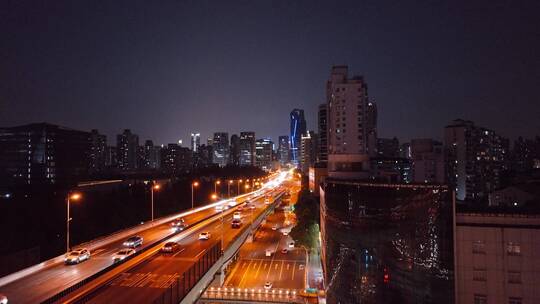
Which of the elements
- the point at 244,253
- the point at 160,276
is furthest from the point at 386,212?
the point at 244,253

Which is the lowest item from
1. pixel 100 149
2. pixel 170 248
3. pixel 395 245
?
pixel 170 248

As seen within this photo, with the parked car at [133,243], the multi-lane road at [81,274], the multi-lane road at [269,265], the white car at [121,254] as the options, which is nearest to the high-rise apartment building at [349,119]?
the multi-lane road at [269,265]

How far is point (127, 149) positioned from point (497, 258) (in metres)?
192

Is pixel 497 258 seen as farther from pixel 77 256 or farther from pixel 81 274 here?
pixel 77 256

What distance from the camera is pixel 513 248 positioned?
58.1 feet

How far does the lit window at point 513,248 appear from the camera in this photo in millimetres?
17672

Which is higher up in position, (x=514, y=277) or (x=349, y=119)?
(x=349, y=119)

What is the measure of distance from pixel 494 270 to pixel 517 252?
49.4 inches

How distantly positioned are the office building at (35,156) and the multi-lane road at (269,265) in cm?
5616

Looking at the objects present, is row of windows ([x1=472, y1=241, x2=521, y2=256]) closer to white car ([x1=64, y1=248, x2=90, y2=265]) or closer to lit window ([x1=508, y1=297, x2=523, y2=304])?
lit window ([x1=508, y1=297, x2=523, y2=304])

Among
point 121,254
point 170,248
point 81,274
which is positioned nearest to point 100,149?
point 170,248

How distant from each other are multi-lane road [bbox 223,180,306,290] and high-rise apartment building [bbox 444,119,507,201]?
155 ft

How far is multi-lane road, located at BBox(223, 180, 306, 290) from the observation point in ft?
124

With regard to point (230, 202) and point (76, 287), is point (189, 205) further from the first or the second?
point (76, 287)
